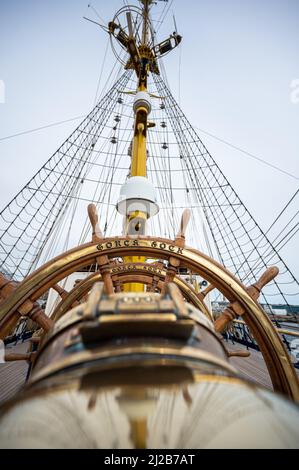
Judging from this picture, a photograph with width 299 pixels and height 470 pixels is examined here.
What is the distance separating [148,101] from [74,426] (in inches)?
117

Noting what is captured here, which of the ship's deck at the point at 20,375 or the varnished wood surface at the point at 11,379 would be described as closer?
the varnished wood surface at the point at 11,379

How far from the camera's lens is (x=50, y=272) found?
2.50 ft

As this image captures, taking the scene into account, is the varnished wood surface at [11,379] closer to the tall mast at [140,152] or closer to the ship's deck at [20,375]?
the ship's deck at [20,375]

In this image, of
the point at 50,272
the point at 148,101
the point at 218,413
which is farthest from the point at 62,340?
the point at 148,101

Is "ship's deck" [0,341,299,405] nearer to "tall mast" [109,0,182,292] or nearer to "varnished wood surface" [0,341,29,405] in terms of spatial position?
"varnished wood surface" [0,341,29,405]

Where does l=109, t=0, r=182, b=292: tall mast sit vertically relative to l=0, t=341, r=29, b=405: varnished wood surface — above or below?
above

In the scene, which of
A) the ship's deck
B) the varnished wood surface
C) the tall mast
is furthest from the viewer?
the ship's deck

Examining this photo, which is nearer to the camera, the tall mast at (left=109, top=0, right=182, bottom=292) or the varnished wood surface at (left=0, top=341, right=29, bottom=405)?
the tall mast at (left=109, top=0, right=182, bottom=292)

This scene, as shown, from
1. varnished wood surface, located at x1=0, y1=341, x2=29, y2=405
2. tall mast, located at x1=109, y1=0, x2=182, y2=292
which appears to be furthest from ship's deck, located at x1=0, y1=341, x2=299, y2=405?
tall mast, located at x1=109, y1=0, x2=182, y2=292

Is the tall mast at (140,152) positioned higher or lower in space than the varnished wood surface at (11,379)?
higher

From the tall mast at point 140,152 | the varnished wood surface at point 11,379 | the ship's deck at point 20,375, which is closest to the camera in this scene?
the tall mast at point 140,152

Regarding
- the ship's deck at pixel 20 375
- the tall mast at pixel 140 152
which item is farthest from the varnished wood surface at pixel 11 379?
the tall mast at pixel 140 152

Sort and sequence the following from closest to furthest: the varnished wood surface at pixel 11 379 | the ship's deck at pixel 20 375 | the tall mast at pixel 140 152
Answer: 1. the tall mast at pixel 140 152
2. the varnished wood surface at pixel 11 379
3. the ship's deck at pixel 20 375
